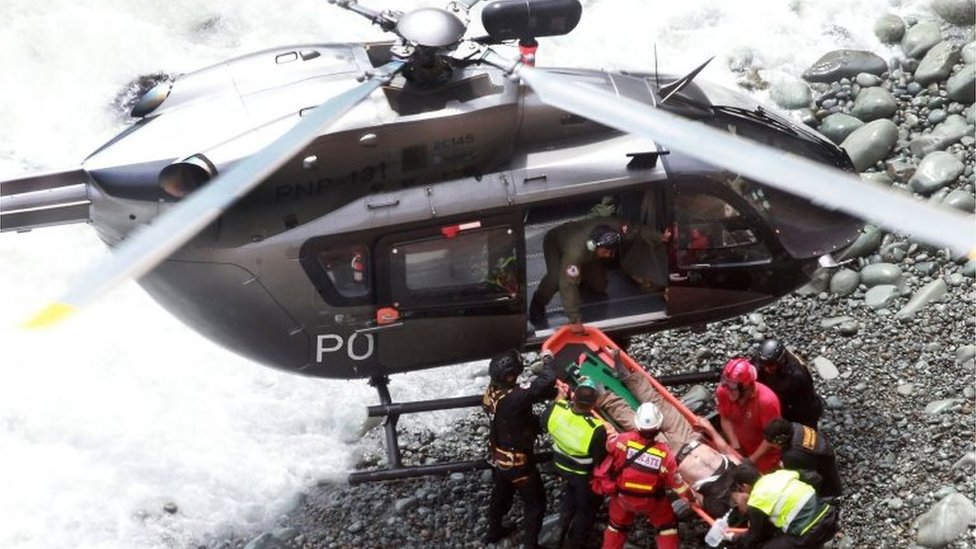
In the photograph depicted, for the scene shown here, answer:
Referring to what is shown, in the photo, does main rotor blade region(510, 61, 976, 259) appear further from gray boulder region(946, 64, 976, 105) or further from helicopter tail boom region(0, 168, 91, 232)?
gray boulder region(946, 64, 976, 105)

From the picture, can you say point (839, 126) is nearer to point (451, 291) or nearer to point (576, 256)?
point (576, 256)

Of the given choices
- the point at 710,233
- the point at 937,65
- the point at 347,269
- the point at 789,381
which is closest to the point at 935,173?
the point at 937,65

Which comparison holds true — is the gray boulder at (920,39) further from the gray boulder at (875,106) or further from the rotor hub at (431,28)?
the rotor hub at (431,28)

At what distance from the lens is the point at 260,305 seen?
8.67 metres

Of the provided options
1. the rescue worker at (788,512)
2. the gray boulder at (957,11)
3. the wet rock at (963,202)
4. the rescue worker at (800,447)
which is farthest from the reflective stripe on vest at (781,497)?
the gray boulder at (957,11)

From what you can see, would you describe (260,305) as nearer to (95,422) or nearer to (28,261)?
(95,422)

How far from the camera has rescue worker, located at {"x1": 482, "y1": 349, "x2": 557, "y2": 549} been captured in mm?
8500

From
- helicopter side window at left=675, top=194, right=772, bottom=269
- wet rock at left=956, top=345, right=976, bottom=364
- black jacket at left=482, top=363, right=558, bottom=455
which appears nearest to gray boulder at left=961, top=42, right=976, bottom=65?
wet rock at left=956, top=345, right=976, bottom=364

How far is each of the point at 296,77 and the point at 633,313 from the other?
2814mm

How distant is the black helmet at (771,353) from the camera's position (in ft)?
28.7

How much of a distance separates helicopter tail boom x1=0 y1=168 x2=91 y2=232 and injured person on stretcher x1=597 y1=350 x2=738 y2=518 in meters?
3.52

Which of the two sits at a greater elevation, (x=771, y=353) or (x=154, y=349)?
(x=154, y=349)

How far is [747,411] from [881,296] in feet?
8.16

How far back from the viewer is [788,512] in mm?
7629
